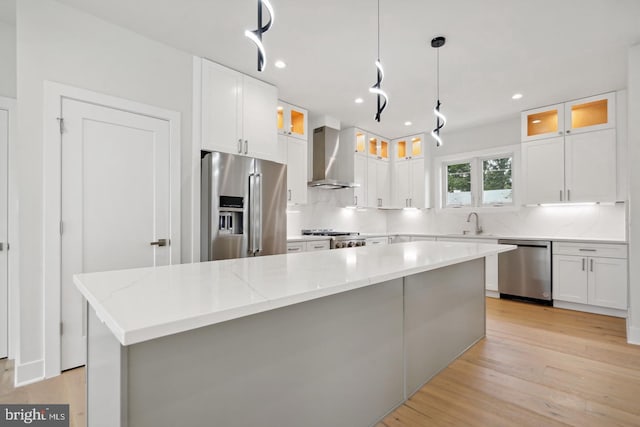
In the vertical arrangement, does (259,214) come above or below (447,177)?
below

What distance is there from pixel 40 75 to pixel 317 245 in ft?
10.3

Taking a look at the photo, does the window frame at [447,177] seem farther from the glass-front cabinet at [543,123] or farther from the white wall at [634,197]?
the white wall at [634,197]

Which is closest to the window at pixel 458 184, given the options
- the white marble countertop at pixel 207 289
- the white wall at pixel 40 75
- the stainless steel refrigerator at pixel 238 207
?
the stainless steel refrigerator at pixel 238 207

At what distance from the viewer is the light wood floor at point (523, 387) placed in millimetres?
1740

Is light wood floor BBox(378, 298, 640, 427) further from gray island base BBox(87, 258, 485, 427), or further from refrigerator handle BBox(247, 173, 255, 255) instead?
refrigerator handle BBox(247, 173, 255, 255)

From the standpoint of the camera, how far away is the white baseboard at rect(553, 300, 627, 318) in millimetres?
3535

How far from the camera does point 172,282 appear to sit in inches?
46.2

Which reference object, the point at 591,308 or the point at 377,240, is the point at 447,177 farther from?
the point at 591,308

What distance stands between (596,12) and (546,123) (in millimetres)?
2181

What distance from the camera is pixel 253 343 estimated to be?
1.16m

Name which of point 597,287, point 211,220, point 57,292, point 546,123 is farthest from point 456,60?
point 57,292

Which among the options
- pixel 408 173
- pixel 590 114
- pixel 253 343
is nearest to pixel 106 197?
pixel 253 343

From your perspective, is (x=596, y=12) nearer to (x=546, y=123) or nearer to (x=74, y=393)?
(x=546, y=123)
